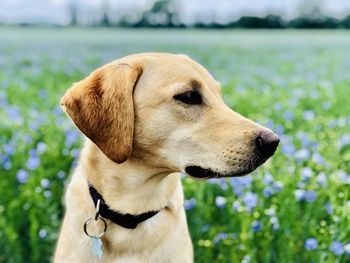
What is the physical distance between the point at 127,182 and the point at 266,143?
2.51 ft

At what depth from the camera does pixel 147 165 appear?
2971 mm

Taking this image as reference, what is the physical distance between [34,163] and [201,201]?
4.11ft

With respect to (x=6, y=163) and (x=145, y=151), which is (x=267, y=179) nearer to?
(x=145, y=151)

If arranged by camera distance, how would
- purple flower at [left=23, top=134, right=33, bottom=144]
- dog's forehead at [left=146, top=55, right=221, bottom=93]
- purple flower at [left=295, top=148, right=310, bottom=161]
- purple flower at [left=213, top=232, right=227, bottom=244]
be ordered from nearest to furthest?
dog's forehead at [left=146, top=55, right=221, bottom=93] → purple flower at [left=213, top=232, right=227, bottom=244] → purple flower at [left=295, top=148, right=310, bottom=161] → purple flower at [left=23, top=134, right=33, bottom=144]

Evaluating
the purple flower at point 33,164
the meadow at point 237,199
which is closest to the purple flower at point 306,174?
the meadow at point 237,199

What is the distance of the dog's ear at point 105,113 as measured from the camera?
9.18ft

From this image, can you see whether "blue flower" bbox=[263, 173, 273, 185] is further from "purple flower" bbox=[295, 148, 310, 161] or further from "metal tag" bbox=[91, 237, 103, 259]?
"metal tag" bbox=[91, 237, 103, 259]

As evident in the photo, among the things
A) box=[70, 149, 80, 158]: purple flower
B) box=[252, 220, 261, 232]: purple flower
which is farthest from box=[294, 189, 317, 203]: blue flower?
box=[70, 149, 80, 158]: purple flower

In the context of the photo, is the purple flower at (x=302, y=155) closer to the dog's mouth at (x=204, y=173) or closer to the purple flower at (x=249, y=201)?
the purple flower at (x=249, y=201)

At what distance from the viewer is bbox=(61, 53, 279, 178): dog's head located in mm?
2781

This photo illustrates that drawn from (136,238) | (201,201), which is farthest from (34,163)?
(136,238)

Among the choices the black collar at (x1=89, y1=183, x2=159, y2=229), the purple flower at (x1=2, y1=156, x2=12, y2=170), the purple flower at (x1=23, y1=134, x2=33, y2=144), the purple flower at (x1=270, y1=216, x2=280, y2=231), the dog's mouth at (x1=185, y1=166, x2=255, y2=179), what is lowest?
the purple flower at (x1=23, y1=134, x2=33, y2=144)

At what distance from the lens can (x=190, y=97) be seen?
2932 mm

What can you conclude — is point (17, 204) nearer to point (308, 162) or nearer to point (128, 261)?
point (128, 261)
